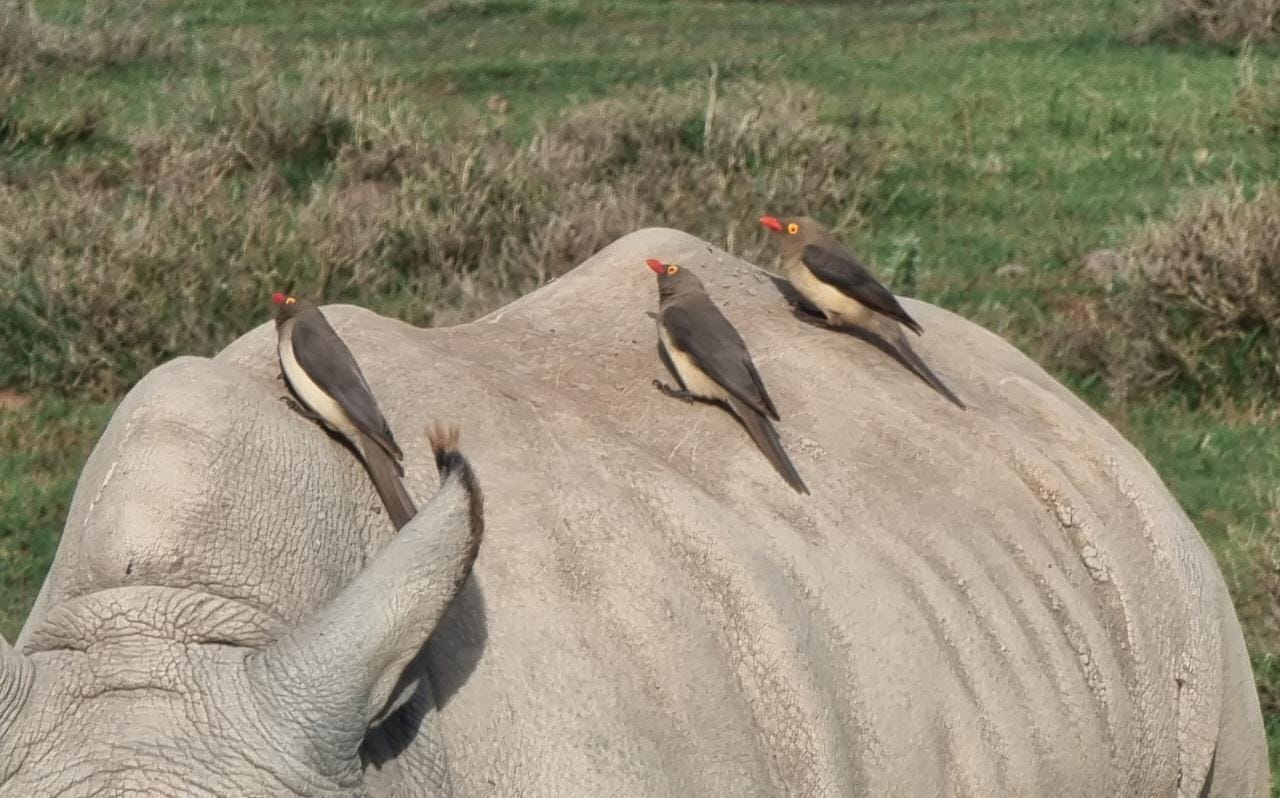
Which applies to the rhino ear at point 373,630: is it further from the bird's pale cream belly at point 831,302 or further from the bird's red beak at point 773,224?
the bird's red beak at point 773,224

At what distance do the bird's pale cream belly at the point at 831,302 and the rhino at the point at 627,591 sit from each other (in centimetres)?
9

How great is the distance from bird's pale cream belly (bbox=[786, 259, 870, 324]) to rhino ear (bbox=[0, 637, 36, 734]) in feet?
7.29

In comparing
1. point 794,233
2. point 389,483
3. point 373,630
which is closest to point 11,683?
point 373,630

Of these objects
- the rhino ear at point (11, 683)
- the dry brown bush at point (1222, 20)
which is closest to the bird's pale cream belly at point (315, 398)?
the rhino ear at point (11, 683)

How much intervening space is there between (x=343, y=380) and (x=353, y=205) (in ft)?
25.9

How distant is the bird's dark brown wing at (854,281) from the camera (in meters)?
4.34

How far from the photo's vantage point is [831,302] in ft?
14.2

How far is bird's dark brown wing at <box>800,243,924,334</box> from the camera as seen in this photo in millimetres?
4336

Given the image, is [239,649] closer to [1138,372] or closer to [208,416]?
[208,416]

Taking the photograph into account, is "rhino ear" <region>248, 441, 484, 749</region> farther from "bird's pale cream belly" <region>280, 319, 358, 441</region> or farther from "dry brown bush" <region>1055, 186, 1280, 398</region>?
"dry brown bush" <region>1055, 186, 1280, 398</region>

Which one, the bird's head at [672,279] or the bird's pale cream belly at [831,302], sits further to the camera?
the bird's pale cream belly at [831,302]

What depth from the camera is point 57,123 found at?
41.4 feet

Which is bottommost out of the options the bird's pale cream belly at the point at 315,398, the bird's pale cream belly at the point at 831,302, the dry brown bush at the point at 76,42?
the dry brown bush at the point at 76,42

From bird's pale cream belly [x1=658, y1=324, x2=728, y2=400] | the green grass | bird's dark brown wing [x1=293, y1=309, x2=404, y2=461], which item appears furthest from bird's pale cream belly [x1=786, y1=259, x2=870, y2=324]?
the green grass
